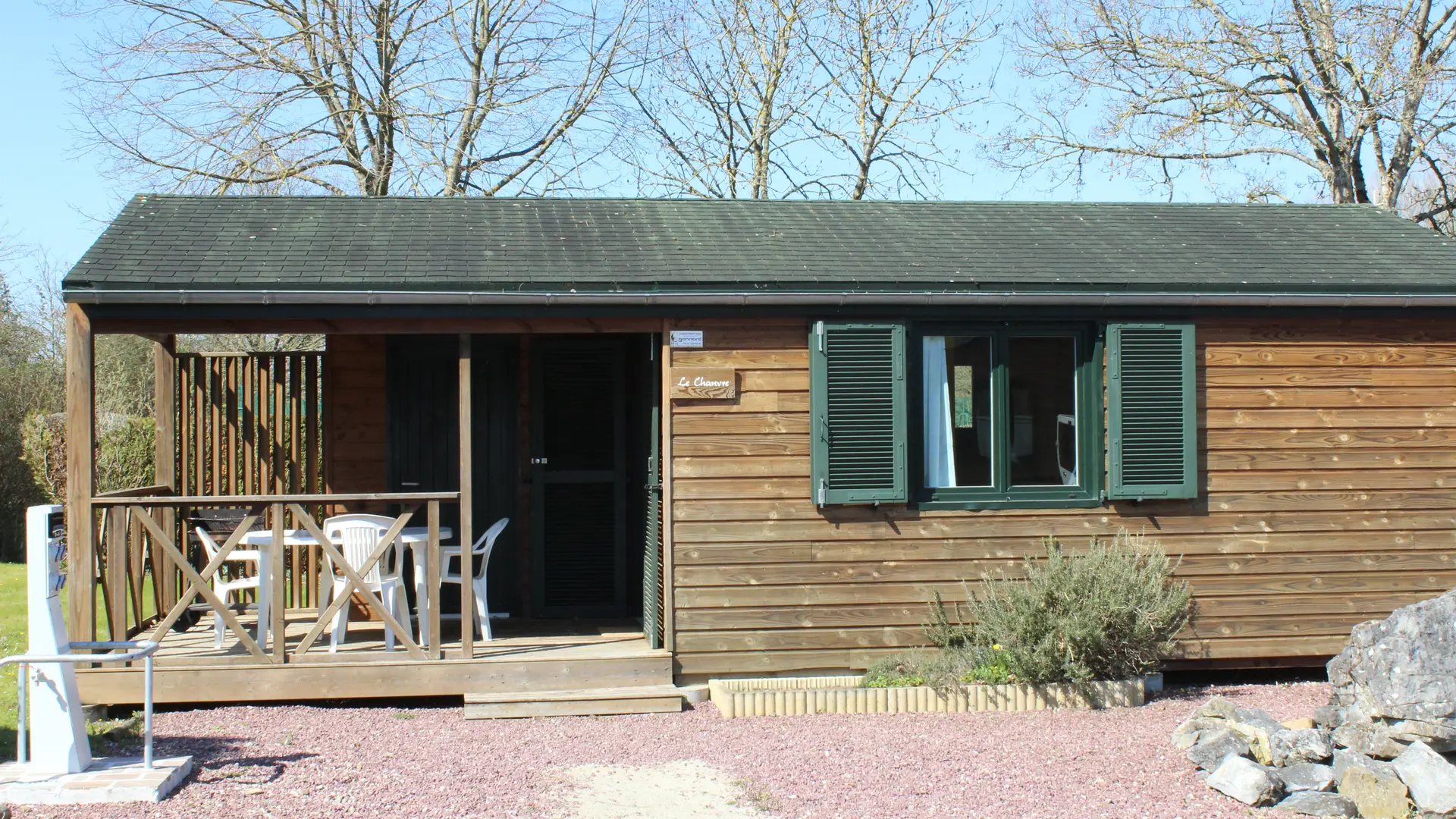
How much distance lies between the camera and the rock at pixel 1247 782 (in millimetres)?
5363

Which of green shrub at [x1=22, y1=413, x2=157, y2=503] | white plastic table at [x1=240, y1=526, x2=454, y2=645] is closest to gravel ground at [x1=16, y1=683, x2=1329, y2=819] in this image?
white plastic table at [x1=240, y1=526, x2=454, y2=645]

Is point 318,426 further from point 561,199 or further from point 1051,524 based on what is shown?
point 1051,524

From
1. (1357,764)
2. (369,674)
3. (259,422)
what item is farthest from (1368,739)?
(259,422)

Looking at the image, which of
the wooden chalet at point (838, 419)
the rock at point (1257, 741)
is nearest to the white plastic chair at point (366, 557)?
the wooden chalet at point (838, 419)

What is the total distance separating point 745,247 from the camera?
8.15m

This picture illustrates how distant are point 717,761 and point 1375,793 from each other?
2.92 m

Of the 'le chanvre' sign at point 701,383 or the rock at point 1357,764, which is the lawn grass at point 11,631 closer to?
the 'le chanvre' sign at point 701,383

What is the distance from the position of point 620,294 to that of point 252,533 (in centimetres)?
278

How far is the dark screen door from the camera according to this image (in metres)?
8.98

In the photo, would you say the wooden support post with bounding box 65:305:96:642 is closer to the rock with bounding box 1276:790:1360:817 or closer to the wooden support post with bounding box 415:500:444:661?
the wooden support post with bounding box 415:500:444:661

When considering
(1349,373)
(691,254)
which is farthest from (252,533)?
(1349,373)

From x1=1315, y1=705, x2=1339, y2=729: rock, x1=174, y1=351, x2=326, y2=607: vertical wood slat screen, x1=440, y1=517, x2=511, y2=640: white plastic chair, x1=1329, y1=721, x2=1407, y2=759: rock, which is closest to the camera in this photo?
x1=1329, y1=721, x2=1407, y2=759: rock

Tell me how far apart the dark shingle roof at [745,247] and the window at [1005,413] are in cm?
38

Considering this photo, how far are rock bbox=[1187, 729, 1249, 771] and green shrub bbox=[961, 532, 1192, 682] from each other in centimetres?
116
